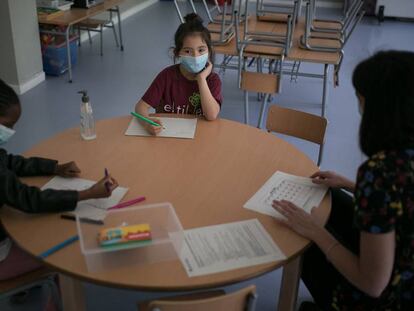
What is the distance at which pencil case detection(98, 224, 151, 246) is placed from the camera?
123 centimetres

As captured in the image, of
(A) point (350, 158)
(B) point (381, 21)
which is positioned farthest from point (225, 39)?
(B) point (381, 21)

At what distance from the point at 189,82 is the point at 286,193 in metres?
0.96

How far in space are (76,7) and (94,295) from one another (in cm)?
364

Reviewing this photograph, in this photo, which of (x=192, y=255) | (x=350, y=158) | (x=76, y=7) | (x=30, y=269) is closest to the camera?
(x=192, y=255)

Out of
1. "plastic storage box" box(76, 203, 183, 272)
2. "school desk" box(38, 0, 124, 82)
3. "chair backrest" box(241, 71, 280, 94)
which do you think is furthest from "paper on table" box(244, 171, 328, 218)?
"school desk" box(38, 0, 124, 82)

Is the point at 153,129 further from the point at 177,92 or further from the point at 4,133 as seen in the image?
the point at 4,133

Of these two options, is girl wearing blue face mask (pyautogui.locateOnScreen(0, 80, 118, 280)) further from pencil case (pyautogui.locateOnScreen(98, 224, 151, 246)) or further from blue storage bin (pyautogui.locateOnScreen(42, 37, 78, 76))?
blue storage bin (pyautogui.locateOnScreen(42, 37, 78, 76))

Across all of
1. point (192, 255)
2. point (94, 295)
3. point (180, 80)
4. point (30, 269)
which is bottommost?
point (94, 295)

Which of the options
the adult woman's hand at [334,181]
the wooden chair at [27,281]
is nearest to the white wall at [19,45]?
the wooden chair at [27,281]

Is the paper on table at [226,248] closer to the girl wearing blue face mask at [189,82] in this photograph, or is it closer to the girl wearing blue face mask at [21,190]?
the girl wearing blue face mask at [21,190]

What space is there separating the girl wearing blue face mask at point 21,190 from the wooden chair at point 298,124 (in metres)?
1.04

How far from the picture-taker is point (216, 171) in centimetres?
172

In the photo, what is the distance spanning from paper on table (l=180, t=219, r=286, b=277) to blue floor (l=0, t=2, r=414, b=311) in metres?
0.84

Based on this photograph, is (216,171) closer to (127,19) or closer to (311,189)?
(311,189)
